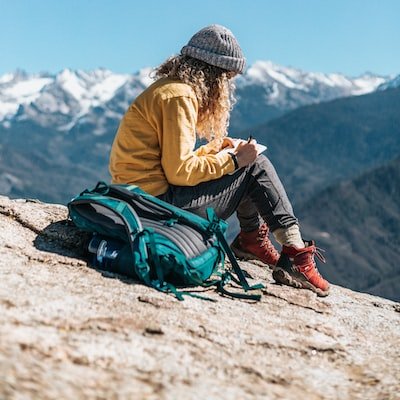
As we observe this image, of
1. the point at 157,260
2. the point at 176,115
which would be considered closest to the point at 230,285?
the point at 157,260

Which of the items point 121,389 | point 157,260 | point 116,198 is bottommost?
point 121,389

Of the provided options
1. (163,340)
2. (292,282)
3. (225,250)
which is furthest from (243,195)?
(163,340)

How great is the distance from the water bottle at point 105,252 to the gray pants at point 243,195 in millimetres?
927

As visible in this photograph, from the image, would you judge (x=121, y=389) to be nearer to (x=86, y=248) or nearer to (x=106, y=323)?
(x=106, y=323)

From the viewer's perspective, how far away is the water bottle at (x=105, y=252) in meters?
6.15

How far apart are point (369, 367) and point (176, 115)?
300 cm

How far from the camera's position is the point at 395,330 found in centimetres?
645

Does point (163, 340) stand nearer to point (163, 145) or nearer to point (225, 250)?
point (225, 250)

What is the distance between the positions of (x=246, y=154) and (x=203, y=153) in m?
0.75

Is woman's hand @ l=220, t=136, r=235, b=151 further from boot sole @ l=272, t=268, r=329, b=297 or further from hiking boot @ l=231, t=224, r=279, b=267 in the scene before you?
boot sole @ l=272, t=268, r=329, b=297

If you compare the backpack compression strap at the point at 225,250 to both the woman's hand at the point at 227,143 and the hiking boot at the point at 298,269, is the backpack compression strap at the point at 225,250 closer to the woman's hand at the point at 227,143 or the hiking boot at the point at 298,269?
the hiking boot at the point at 298,269

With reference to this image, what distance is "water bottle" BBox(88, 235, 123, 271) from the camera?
615 cm

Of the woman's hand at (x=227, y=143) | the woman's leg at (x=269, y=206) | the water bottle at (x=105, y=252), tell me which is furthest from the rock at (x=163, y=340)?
the woman's hand at (x=227, y=143)

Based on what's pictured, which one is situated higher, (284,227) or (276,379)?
(284,227)
